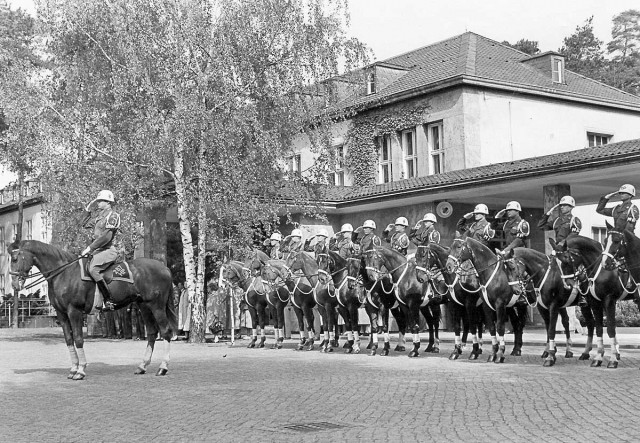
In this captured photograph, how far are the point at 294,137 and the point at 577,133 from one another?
15723 mm

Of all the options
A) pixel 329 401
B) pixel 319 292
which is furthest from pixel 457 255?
pixel 329 401

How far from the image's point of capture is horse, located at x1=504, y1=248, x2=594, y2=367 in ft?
51.5

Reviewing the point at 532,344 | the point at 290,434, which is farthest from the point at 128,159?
the point at 290,434

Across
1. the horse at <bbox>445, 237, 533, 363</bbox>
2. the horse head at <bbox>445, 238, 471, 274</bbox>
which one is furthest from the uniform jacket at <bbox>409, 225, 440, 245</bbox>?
the horse at <bbox>445, 237, 533, 363</bbox>

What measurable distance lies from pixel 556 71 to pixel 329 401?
2998cm

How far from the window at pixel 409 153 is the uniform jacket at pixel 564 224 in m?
18.9

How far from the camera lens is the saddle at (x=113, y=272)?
1488 cm

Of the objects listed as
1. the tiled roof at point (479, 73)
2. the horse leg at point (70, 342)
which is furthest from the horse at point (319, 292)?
the tiled roof at point (479, 73)

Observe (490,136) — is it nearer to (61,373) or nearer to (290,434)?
(61,373)

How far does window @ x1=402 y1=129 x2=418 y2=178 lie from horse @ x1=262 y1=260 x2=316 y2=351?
1424 cm

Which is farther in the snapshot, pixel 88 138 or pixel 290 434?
pixel 88 138

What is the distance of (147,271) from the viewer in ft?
51.6

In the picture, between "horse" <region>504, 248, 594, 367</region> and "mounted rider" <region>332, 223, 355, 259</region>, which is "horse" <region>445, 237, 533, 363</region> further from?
"mounted rider" <region>332, 223, 355, 259</region>

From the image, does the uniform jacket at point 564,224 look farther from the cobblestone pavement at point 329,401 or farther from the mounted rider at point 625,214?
the cobblestone pavement at point 329,401
